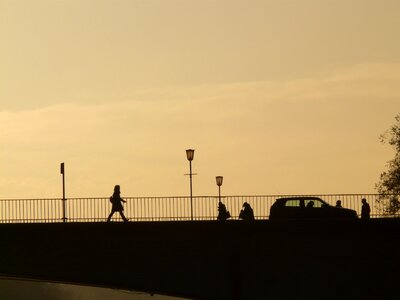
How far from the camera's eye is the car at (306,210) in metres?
32.2

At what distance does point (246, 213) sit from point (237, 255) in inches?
124

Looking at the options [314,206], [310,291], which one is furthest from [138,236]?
[314,206]

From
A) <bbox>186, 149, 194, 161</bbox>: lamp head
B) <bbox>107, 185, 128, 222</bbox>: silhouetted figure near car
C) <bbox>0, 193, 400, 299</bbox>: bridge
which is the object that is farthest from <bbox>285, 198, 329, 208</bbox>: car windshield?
<bbox>186, 149, 194, 161</bbox>: lamp head

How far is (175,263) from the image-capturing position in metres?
26.2

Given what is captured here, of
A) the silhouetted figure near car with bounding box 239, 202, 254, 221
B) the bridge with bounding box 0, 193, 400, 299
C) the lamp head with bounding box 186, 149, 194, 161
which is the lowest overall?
the bridge with bounding box 0, 193, 400, 299

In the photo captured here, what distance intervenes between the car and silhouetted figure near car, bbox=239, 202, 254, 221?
1956mm

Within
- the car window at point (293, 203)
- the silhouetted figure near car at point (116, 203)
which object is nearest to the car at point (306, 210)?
the car window at point (293, 203)

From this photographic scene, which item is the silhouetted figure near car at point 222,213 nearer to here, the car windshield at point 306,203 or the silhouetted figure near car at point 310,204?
the car windshield at point 306,203

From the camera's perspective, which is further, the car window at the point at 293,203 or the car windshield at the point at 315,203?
the car windshield at the point at 315,203

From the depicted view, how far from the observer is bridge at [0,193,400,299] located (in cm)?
2528

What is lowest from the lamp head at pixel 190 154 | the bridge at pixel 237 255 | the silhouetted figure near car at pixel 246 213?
the bridge at pixel 237 255

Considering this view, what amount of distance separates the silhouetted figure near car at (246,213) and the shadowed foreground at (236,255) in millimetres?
2414

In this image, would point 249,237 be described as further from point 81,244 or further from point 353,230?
point 81,244

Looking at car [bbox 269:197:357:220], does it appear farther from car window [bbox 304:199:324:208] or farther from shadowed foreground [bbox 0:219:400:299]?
shadowed foreground [bbox 0:219:400:299]
